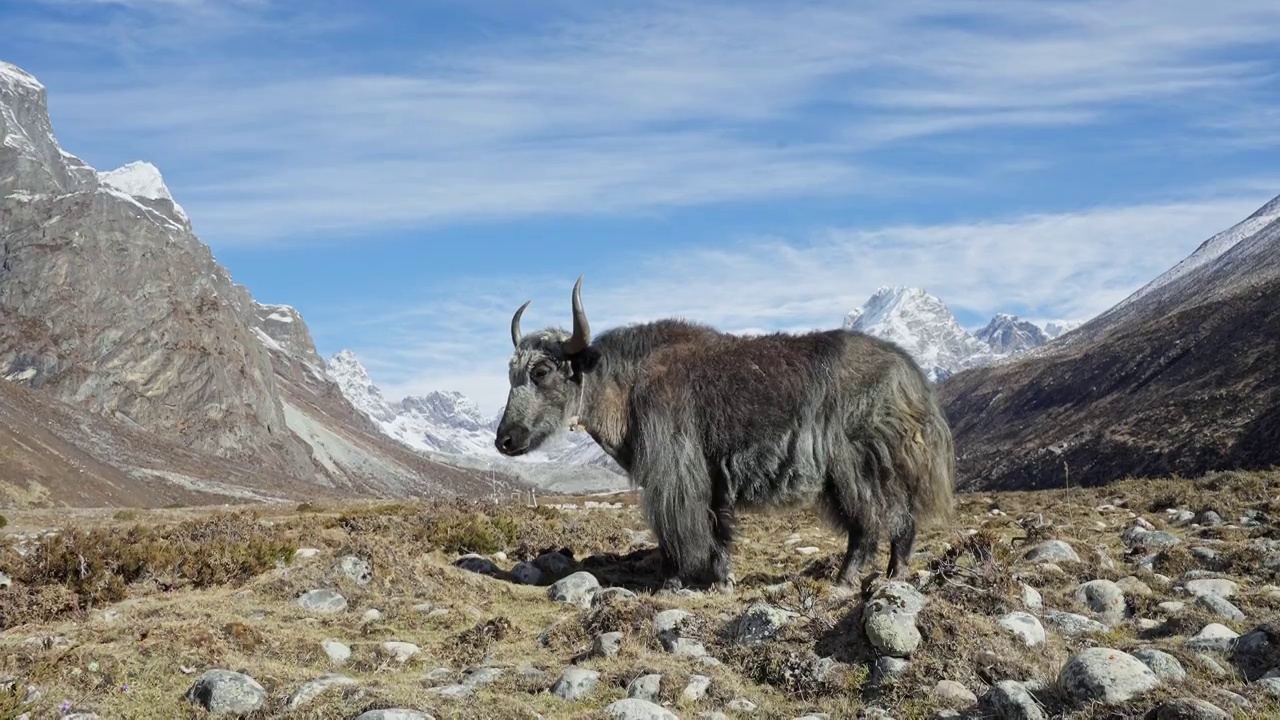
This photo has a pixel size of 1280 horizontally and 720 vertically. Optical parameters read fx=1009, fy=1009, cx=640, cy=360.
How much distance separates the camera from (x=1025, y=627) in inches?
292

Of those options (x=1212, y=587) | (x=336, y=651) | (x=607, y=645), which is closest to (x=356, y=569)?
(x=336, y=651)

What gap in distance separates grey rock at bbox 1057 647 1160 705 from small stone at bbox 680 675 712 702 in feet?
7.70

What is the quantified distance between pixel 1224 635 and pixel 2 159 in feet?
621

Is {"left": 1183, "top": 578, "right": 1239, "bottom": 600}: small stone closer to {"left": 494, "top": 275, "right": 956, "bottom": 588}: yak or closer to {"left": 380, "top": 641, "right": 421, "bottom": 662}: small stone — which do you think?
{"left": 494, "top": 275, "right": 956, "bottom": 588}: yak

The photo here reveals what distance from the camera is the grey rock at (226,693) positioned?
6879mm

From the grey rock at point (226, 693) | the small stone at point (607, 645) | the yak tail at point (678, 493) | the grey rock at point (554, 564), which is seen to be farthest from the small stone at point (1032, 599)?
the grey rock at point (554, 564)

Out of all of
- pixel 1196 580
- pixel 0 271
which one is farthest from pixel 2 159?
pixel 1196 580

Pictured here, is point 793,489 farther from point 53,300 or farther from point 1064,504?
point 53,300

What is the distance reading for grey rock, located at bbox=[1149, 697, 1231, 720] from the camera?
5.19 meters

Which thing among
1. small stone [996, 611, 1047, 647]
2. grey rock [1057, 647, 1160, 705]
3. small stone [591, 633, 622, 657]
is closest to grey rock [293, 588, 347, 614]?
small stone [591, 633, 622, 657]

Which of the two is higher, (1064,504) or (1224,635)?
(1224,635)

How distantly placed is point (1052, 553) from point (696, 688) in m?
5.53

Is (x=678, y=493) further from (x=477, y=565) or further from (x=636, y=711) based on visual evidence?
(x=636, y=711)

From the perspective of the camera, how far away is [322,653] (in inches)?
331
